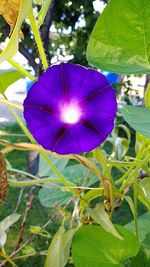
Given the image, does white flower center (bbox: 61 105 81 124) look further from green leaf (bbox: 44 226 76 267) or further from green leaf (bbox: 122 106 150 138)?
green leaf (bbox: 44 226 76 267)

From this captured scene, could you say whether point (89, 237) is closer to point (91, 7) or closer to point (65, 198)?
point (65, 198)

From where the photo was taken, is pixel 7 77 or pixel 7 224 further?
pixel 7 224

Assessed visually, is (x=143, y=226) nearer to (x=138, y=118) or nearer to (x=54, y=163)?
(x=54, y=163)

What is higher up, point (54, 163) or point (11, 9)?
point (11, 9)

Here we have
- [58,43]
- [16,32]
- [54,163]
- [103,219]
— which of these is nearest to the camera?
[16,32]

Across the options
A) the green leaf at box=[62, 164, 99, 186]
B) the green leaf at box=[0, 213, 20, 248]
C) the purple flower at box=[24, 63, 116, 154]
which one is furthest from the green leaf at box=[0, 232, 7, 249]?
the purple flower at box=[24, 63, 116, 154]

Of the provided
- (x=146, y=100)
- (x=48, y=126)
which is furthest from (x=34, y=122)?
(x=146, y=100)

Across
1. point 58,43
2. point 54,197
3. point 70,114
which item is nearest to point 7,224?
point 54,197
